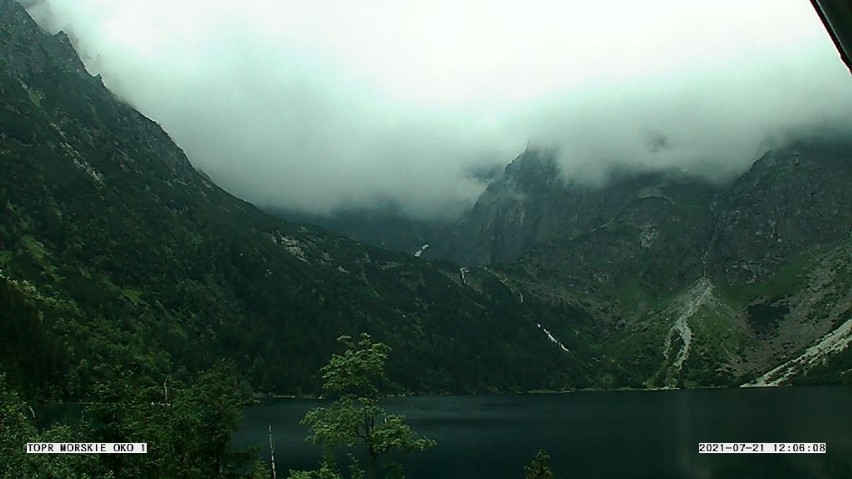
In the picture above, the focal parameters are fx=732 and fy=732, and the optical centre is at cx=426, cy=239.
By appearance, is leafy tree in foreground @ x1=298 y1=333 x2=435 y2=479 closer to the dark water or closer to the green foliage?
the green foliage

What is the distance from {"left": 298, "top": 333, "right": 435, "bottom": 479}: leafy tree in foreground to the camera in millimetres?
24469

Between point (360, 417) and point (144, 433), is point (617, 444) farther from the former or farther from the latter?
point (144, 433)

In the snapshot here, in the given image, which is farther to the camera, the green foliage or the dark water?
the dark water

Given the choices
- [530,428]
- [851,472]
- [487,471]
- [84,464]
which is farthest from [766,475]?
[84,464]

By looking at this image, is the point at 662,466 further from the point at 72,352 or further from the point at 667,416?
the point at 72,352

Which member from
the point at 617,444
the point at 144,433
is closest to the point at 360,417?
the point at 144,433

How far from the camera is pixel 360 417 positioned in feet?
82.1

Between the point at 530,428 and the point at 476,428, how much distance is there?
12.6 m

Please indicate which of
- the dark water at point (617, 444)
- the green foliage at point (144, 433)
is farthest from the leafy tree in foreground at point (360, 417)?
the dark water at point (617, 444)

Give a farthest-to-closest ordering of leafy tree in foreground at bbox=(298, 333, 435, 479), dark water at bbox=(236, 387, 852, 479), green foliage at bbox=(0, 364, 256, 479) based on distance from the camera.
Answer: dark water at bbox=(236, 387, 852, 479) → leafy tree in foreground at bbox=(298, 333, 435, 479) → green foliage at bbox=(0, 364, 256, 479)

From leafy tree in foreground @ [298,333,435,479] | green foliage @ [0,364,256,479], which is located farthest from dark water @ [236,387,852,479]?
leafy tree in foreground @ [298,333,435,479]

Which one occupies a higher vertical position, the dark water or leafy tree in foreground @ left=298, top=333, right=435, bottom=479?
leafy tree in foreground @ left=298, top=333, right=435, bottom=479

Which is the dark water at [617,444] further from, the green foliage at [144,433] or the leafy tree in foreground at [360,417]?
the leafy tree in foreground at [360,417]

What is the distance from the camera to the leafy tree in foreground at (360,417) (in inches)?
963
